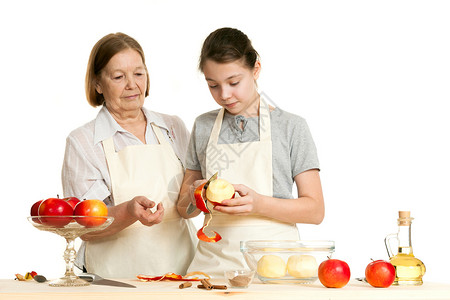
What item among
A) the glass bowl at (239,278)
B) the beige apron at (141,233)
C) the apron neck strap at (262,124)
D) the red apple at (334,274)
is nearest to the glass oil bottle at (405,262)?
the red apple at (334,274)

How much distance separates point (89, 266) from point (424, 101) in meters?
2.23

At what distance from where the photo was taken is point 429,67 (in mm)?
3752

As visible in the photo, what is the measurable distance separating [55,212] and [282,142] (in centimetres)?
86

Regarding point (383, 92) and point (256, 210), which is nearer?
point (256, 210)

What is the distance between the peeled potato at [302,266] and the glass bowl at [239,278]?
0.13 metres

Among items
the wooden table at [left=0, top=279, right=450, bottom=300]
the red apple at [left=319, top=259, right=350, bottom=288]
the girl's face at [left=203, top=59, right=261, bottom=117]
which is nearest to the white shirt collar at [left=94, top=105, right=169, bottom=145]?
the girl's face at [left=203, top=59, right=261, bottom=117]

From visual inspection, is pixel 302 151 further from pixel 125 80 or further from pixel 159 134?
pixel 125 80

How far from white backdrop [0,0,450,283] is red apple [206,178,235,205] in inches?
76.7

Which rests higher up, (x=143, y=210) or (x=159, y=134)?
(x=159, y=134)

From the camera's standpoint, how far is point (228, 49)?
221cm

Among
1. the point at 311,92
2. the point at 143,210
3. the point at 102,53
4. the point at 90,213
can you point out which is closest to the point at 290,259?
the point at 90,213

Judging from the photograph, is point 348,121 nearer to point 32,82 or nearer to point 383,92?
point 383,92

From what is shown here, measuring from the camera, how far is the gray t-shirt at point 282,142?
221 centimetres

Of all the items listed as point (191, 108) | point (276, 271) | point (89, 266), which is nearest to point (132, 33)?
point (191, 108)
